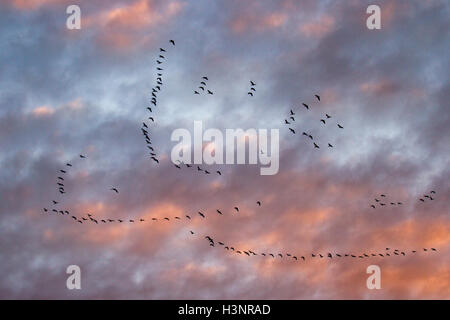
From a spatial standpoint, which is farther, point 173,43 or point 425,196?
point 425,196
